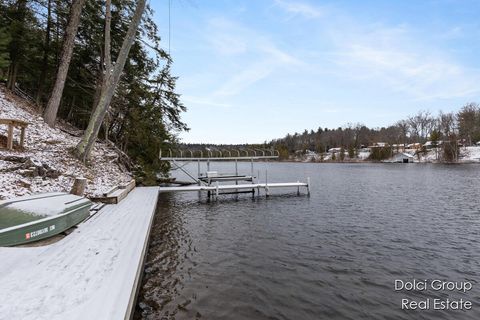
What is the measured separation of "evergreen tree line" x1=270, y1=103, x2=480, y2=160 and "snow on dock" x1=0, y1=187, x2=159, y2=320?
85.2m

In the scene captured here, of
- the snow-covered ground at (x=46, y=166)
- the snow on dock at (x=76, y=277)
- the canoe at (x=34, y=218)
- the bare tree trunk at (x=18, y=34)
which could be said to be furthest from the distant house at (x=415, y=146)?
the canoe at (x=34, y=218)

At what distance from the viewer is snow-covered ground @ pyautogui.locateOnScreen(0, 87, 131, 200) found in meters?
7.40

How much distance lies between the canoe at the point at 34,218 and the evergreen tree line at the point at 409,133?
281 feet

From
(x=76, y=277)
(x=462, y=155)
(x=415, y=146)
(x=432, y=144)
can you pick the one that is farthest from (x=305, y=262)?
(x=415, y=146)

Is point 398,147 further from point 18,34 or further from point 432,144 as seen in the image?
point 18,34

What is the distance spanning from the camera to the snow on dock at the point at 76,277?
2939mm

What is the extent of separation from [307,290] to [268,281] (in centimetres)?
78

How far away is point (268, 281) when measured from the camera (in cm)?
563

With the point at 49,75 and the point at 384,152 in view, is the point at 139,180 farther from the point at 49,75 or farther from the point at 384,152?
the point at 384,152

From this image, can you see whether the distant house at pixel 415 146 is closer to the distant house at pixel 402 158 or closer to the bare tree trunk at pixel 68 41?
the distant house at pixel 402 158

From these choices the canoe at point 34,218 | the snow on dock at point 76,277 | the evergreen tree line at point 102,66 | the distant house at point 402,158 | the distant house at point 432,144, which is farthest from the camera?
the distant house at point 402,158

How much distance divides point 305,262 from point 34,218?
565 centimetres

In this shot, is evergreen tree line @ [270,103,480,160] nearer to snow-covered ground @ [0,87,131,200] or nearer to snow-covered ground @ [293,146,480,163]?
snow-covered ground @ [293,146,480,163]

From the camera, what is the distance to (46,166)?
8812 millimetres
